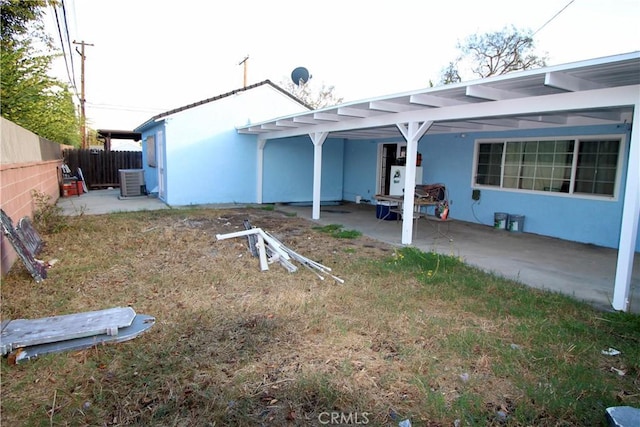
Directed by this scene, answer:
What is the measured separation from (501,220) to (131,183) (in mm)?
11540

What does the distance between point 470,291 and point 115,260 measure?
4.70m

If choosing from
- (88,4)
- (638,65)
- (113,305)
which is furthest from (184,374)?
(88,4)

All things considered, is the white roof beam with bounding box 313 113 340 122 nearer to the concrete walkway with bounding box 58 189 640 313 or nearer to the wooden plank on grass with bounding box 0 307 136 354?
the concrete walkway with bounding box 58 189 640 313

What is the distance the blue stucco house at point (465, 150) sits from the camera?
4137 millimetres

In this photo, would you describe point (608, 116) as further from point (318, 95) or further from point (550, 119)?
point (318, 95)

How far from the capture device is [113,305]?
3.73 meters

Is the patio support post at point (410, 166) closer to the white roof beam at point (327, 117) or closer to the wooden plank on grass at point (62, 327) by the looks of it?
the white roof beam at point (327, 117)

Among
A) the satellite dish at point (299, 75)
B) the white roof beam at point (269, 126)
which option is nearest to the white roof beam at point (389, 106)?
the white roof beam at point (269, 126)

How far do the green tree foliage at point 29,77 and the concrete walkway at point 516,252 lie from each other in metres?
2.50

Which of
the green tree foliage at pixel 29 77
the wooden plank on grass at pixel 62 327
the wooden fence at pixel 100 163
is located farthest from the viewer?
the wooden fence at pixel 100 163

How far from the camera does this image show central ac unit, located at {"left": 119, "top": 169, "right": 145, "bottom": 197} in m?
12.7

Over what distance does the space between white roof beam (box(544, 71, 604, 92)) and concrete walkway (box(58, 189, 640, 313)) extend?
2343mm

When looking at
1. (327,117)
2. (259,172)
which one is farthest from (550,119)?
(259,172)

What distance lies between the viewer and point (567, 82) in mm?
4059
